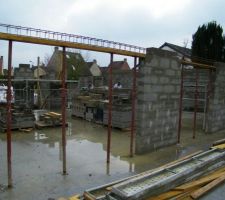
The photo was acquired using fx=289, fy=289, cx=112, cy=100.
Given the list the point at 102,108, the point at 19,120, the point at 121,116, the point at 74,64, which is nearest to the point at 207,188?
the point at 121,116

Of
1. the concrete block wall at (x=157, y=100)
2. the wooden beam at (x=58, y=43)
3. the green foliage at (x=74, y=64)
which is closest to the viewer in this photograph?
the wooden beam at (x=58, y=43)

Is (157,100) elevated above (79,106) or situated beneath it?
elevated above

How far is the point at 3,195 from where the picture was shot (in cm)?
498

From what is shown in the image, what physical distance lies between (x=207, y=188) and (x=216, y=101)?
7.31 metres

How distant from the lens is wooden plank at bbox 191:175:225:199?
159 inches

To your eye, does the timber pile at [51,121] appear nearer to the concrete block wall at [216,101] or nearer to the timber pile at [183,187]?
the concrete block wall at [216,101]

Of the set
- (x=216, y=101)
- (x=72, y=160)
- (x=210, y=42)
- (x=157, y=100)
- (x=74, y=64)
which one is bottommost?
(x=72, y=160)

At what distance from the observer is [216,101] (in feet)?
36.0

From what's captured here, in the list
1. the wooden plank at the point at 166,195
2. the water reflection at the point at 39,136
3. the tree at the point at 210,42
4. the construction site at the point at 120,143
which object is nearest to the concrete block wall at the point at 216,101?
the construction site at the point at 120,143

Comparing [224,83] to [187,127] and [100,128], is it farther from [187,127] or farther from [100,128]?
[100,128]

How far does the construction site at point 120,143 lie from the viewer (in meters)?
4.53

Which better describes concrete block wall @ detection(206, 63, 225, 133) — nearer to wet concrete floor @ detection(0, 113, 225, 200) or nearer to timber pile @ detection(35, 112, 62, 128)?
wet concrete floor @ detection(0, 113, 225, 200)

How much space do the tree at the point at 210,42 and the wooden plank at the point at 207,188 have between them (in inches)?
679

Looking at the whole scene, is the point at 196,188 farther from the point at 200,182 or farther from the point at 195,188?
the point at 200,182
